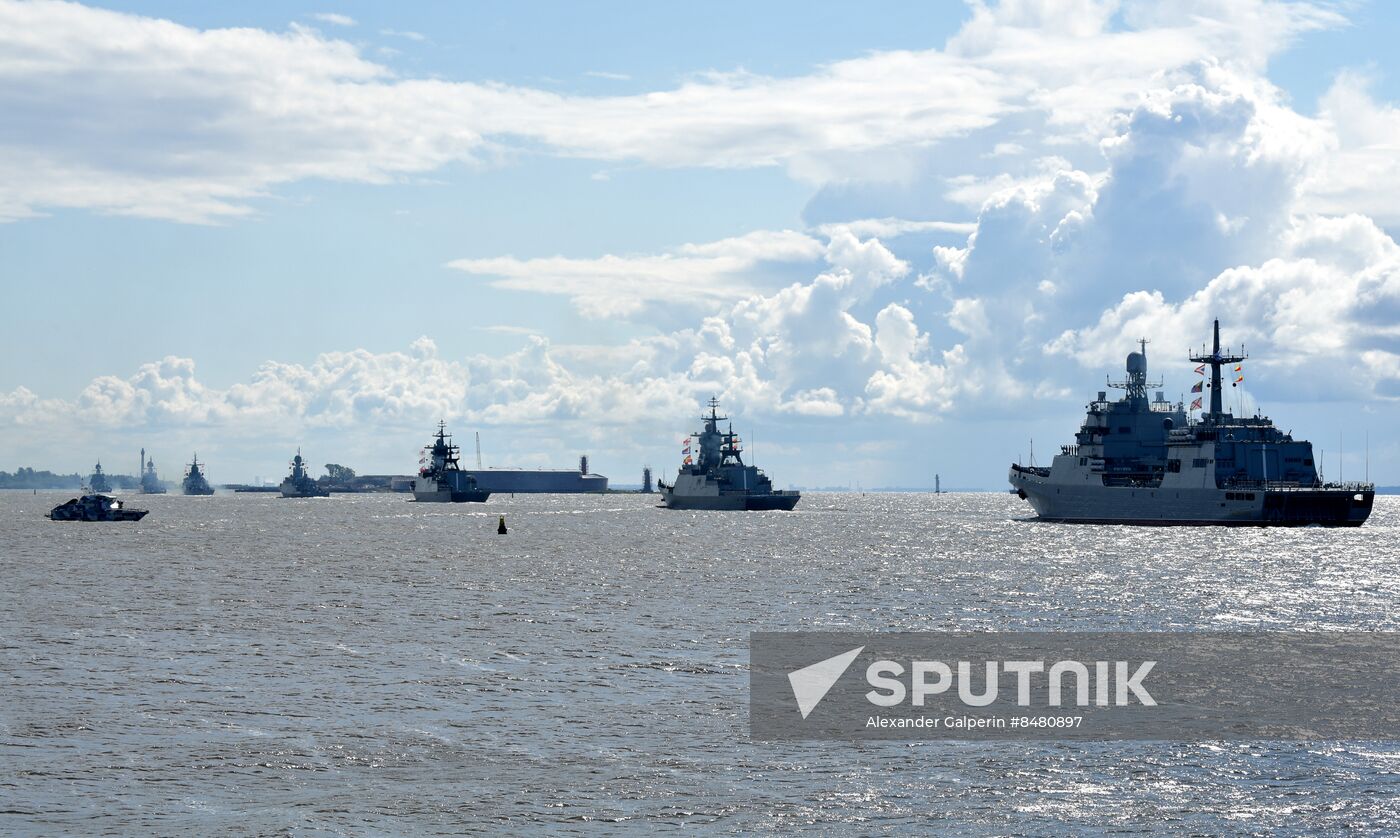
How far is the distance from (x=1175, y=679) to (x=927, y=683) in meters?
6.77

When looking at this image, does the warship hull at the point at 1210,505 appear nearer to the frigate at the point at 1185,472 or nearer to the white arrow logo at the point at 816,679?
the frigate at the point at 1185,472

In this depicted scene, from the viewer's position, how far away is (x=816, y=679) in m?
38.5

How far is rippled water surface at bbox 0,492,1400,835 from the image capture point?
23781mm

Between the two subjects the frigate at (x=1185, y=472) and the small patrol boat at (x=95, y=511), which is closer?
the frigate at (x=1185, y=472)

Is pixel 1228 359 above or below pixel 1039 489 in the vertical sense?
above

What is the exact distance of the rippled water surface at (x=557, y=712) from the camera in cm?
2378

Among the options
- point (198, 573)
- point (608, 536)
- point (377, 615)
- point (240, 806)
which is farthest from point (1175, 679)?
point (608, 536)

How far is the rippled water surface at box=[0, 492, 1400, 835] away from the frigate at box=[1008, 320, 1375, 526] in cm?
4907

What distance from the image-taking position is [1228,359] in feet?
498

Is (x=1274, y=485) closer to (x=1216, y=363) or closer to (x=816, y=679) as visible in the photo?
(x=1216, y=363)

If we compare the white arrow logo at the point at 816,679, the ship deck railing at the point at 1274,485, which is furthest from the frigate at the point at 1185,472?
the white arrow logo at the point at 816,679

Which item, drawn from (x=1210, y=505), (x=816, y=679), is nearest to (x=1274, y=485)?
(x=1210, y=505)

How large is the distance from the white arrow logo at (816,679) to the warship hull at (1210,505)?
332 feet

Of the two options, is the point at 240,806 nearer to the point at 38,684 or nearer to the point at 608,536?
the point at 38,684
